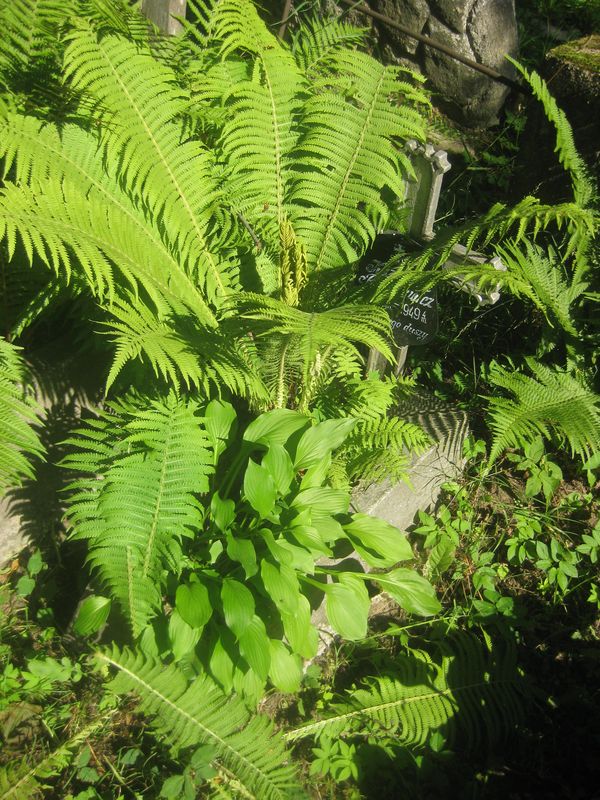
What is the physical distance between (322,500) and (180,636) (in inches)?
22.3

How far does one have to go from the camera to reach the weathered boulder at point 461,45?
12.5ft

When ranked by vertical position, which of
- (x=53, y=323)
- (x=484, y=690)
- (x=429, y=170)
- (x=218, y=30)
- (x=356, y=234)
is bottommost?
(x=484, y=690)

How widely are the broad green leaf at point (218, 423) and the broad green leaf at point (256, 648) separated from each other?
1.86 feet

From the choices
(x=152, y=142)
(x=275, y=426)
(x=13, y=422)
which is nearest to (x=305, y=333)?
(x=275, y=426)

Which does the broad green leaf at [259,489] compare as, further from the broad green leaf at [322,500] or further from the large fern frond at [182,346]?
the large fern frond at [182,346]

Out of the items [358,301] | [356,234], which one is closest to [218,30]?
[356,234]

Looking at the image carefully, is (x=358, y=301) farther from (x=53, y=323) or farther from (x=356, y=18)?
(x=356, y=18)

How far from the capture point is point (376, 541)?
195 centimetres

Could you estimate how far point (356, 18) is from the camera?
388cm

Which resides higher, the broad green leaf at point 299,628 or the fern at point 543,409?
the fern at point 543,409

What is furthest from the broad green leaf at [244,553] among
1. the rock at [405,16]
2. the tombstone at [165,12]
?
the rock at [405,16]

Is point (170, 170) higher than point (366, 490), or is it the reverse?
point (170, 170)

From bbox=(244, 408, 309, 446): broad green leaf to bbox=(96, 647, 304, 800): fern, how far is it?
72 cm

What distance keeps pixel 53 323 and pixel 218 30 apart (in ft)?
4.36
